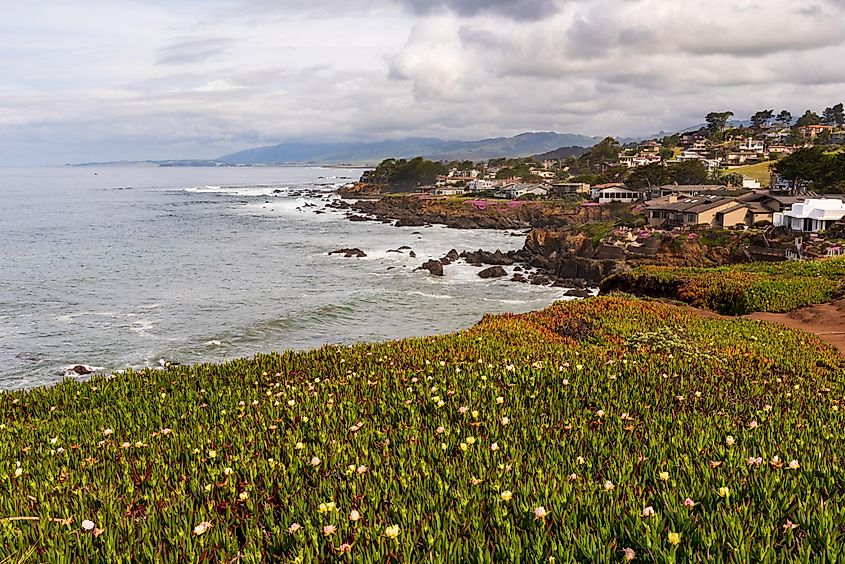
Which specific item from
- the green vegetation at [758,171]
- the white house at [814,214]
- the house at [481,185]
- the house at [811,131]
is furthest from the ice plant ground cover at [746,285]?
the house at [811,131]

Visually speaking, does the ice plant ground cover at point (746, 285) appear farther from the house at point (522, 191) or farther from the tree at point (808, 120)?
the tree at point (808, 120)

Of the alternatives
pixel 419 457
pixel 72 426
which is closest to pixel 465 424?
pixel 419 457

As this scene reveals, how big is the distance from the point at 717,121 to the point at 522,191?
7923 centimetres

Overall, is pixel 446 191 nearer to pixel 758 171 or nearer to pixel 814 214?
pixel 758 171

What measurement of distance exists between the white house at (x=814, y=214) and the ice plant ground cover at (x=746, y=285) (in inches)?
1190

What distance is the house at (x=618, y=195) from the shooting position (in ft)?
299

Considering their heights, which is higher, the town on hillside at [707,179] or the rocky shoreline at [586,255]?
the town on hillside at [707,179]

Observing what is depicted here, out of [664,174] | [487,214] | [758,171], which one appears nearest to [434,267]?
[487,214]

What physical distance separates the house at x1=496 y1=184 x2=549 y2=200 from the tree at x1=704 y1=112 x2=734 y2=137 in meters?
73.6

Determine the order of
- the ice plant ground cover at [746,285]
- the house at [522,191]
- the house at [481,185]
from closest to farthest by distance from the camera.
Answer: the ice plant ground cover at [746,285]
the house at [522,191]
the house at [481,185]

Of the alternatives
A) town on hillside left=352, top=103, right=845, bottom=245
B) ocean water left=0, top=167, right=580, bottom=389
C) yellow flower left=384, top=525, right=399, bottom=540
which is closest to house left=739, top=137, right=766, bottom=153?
town on hillside left=352, top=103, right=845, bottom=245

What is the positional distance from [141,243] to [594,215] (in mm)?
55875

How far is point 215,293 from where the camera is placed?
4325cm

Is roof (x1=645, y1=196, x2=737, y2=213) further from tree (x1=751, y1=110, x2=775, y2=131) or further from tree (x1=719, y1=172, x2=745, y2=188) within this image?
tree (x1=751, y1=110, x2=775, y2=131)
